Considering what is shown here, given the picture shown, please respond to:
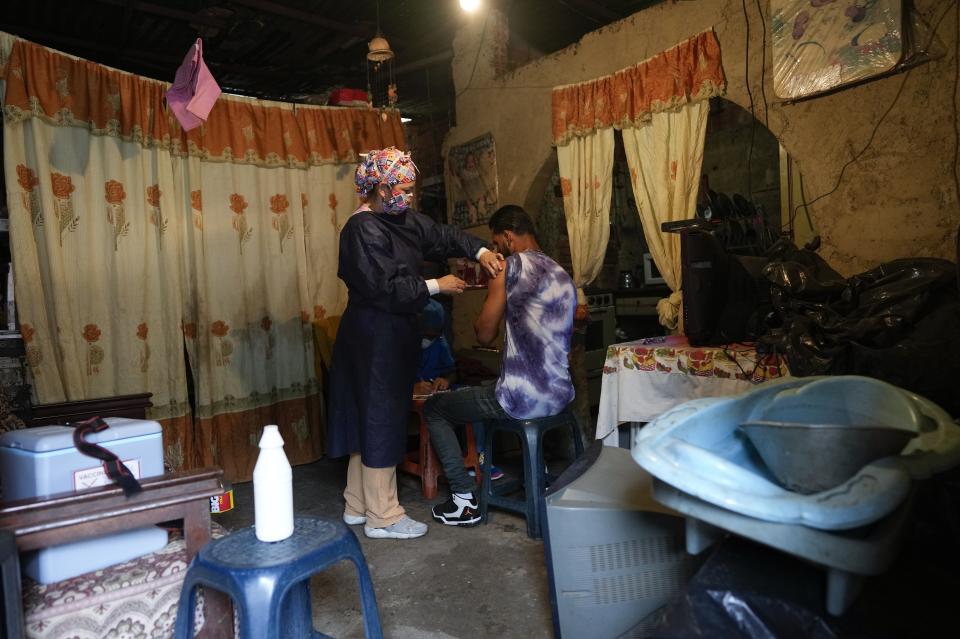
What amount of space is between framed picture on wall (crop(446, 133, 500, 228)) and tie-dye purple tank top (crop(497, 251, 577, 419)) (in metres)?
2.38

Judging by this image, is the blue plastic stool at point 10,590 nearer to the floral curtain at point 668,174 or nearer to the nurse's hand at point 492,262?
the nurse's hand at point 492,262

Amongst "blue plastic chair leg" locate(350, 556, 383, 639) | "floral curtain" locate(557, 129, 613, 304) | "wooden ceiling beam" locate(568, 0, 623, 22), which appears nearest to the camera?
"blue plastic chair leg" locate(350, 556, 383, 639)

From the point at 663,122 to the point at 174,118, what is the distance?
3285mm

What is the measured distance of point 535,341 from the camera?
307 centimetres

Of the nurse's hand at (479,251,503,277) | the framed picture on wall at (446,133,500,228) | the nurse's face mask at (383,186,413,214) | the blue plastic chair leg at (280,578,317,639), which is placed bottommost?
the blue plastic chair leg at (280,578,317,639)

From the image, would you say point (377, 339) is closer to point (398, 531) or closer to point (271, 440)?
point (398, 531)

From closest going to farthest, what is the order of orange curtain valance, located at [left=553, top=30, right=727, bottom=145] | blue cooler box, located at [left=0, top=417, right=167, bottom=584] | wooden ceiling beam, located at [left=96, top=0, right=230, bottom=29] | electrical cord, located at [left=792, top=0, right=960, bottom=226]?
blue cooler box, located at [left=0, top=417, right=167, bottom=584] → electrical cord, located at [left=792, top=0, right=960, bottom=226] → orange curtain valance, located at [left=553, top=30, right=727, bottom=145] → wooden ceiling beam, located at [left=96, top=0, right=230, bottom=29]

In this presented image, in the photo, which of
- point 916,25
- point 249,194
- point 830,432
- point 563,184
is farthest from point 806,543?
point 249,194

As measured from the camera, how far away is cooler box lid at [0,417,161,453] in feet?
5.11

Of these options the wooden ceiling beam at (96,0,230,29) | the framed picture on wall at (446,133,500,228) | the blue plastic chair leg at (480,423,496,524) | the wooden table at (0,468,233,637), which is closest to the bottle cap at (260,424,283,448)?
the wooden table at (0,468,233,637)

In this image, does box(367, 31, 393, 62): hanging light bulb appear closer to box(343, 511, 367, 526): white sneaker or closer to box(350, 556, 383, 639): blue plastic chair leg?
box(343, 511, 367, 526): white sneaker

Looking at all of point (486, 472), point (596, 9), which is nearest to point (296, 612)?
point (486, 472)

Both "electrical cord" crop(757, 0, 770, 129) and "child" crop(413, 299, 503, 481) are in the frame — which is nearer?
"electrical cord" crop(757, 0, 770, 129)

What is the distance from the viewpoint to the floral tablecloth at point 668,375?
269cm
